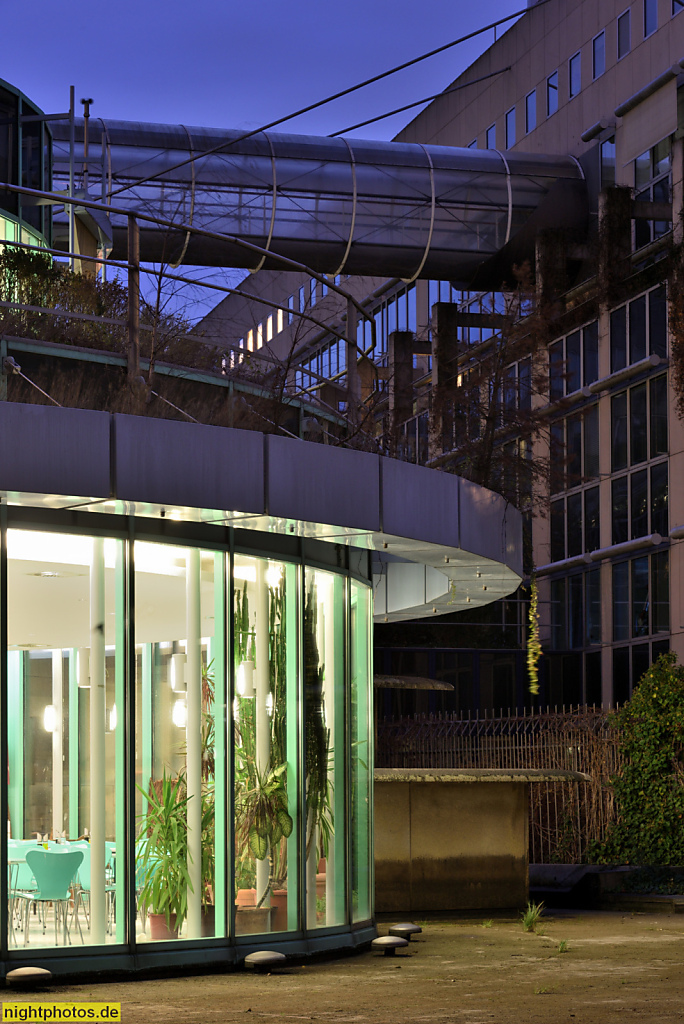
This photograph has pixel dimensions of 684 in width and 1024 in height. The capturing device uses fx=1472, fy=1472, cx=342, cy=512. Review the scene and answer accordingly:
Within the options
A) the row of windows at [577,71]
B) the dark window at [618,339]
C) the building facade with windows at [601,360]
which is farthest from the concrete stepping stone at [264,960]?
the row of windows at [577,71]

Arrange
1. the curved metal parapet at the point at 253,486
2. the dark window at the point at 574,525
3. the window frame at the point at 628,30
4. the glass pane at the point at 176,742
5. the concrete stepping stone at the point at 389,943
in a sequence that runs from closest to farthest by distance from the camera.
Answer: the curved metal parapet at the point at 253,486 < the glass pane at the point at 176,742 < the concrete stepping stone at the point at 389,943 < the window frame at the point at 628,30 < the dark window at the point at 574,525

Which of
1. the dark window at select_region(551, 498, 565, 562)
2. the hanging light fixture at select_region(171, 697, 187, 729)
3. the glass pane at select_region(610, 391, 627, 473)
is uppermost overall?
the glass pane at select_region(610, 391, 627, 473)

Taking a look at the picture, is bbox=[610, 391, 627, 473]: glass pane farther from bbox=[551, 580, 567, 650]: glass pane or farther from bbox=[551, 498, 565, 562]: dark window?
bbox=[551, 580, 567, 650]: glass pane

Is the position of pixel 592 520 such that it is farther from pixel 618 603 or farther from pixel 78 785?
pixel 78 785

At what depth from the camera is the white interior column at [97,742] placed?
33.1ft

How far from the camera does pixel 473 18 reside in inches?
7151

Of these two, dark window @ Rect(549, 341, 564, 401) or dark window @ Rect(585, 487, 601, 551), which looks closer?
dark window @ Rect(585, 487, 601, 551)

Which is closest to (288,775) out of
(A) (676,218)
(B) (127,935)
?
(B) (127,935)

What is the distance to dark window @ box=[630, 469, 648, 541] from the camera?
3100cm

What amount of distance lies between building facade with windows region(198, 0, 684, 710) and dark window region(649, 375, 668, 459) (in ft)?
0.11

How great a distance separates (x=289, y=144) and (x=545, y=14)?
11.1 metres

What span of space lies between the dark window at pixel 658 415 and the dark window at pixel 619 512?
1426 millimetres

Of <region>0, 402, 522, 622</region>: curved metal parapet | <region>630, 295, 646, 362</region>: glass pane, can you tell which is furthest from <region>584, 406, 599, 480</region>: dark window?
<region>0, 402, 522, 622</region>: curved metal parapet

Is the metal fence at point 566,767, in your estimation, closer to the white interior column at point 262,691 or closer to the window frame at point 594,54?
the white interior column at point 262,691
